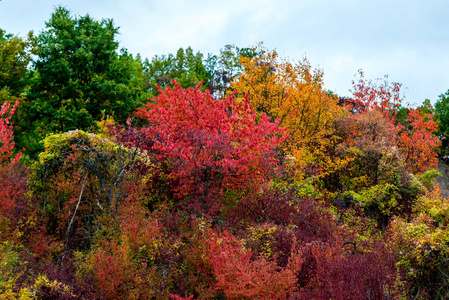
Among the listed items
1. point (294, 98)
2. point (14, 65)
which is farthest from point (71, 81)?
point (294, 98)

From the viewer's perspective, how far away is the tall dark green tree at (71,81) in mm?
16781

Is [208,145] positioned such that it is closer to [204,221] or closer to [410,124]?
[204,221]

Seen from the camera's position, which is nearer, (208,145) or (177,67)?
(208,145)

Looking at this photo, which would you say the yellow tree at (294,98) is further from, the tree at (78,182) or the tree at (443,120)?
the tree at (443,120)

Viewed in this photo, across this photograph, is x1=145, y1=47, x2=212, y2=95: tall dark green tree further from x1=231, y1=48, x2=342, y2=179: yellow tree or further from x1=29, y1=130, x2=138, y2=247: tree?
x1=29, y1=130, x2=138, y2=247: tree

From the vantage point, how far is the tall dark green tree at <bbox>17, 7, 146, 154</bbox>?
16781mm

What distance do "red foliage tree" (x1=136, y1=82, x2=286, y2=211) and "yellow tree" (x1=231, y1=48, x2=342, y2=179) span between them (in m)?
6.28

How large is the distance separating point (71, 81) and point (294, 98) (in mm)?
11691

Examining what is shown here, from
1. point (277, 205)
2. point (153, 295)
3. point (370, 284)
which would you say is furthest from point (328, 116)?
point (153, 295)

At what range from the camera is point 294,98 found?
51.1 ft

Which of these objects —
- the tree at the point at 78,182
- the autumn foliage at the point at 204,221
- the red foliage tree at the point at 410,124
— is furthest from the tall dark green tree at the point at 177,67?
the tree at the point at 78,182

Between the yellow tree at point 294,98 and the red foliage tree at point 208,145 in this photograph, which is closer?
the red foliage tree at point 208,145

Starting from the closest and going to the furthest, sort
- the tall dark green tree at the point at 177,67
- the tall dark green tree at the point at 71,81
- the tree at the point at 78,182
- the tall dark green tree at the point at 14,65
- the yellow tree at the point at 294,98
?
the tree at the point at 78,182 → the yellow tree at the point at 294,98 → the tall dark green tree at the point at 71,81 → the tall dark green tree at the point at 14,65 → the tall dark green tree at the point at 177,67

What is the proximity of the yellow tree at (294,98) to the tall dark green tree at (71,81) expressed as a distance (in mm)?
7360
